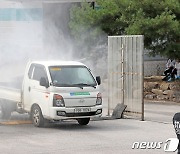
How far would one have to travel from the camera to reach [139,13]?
22.0 m

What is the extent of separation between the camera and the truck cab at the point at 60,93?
48.6ft

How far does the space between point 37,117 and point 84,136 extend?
193 centimetres

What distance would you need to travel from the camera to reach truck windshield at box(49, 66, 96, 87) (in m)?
15.1

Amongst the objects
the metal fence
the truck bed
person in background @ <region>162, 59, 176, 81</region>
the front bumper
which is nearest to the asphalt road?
the front bumper

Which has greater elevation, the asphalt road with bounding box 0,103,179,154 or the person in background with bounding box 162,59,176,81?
the person in background with bounding box 162,59,176,81

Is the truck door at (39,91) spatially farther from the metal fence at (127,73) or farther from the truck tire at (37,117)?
the metal fence at (127,73)

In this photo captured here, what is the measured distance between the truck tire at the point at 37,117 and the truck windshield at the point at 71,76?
922mm

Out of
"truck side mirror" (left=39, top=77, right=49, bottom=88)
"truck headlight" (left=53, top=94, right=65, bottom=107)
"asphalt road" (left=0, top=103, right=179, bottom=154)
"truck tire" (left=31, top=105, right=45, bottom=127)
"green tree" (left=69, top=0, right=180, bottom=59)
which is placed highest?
"green tree" (left=69, top=0, right=180, bottom=59)

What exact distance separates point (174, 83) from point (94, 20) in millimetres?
4260

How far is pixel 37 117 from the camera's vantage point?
1527cm

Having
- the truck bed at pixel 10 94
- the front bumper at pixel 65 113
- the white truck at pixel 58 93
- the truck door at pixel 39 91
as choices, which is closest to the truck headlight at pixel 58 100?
the white truck at pixel 58 93

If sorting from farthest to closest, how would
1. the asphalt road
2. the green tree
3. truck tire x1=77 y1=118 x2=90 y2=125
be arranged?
the green tree → truck tire x1=77 y1=118 x2=90 y2=125 → the asphalt road

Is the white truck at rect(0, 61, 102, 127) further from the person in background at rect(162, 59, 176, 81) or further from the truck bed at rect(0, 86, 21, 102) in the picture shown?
the person in background at rect(162, 59, 176, 81)

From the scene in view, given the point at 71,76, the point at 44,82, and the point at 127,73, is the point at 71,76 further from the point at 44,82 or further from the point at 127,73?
the point at 127,73
